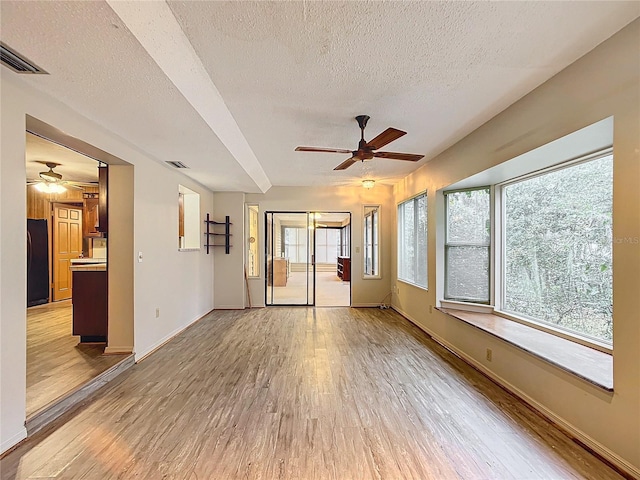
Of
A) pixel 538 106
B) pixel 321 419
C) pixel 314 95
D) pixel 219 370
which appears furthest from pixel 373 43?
pixel 219 370

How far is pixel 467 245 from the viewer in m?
4.19

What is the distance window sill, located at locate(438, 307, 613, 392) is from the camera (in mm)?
2111

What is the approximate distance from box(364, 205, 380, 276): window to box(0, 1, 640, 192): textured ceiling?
3604 mm

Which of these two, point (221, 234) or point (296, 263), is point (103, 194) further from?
point (296, 263)

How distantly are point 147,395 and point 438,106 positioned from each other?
3676mm

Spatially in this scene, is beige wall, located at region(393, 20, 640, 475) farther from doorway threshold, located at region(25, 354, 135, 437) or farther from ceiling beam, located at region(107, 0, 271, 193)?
doorway threshold, located at region(25, 354, 135, 437)

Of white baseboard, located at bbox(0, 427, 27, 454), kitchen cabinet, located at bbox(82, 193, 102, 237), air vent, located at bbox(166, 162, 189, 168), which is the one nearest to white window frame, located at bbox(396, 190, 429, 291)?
air vent, located at bbox(166, 162, 189, 168)

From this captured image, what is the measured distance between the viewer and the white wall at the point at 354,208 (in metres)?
6.76

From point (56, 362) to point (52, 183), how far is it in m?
3.86

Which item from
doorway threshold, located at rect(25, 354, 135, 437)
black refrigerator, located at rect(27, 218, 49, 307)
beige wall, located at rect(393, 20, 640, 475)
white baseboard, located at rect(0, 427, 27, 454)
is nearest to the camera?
beige wall, located at rect(393, 20, 640, 475)

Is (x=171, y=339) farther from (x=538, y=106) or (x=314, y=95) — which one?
(x=538, y=106)

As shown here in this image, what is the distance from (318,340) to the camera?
4.50m

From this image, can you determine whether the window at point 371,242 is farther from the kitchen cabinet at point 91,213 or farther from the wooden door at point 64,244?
the wooden door at point 64,244

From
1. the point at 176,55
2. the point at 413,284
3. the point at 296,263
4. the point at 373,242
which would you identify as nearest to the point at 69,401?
the point at 176,55
